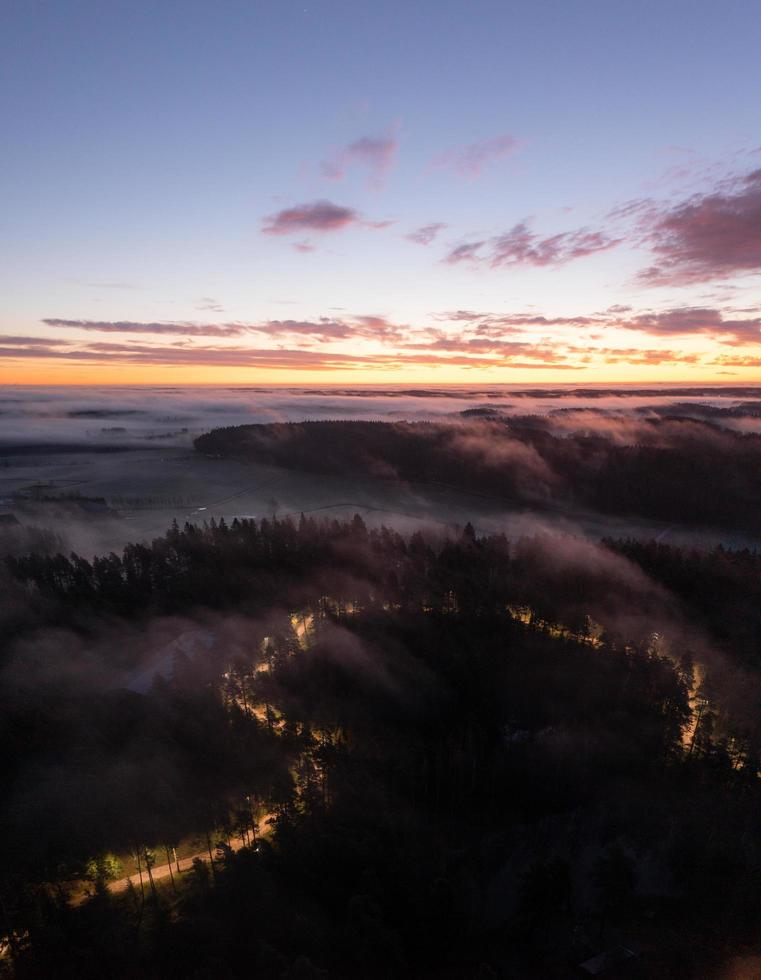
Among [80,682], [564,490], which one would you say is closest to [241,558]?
[80,682]

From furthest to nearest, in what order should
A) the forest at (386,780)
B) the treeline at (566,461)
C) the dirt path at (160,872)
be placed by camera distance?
the treeline at (566,461)
the dirt path at (160,872)
the forest at (386,780)

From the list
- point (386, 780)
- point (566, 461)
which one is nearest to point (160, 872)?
point (386, 780)

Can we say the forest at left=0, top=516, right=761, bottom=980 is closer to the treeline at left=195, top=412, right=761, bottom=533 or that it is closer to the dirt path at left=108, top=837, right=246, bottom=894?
the dirt path at left=108, top=837, right=246, bottom=894

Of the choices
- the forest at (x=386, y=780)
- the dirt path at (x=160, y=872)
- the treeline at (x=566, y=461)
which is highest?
the treeline at (x=566, y=461)

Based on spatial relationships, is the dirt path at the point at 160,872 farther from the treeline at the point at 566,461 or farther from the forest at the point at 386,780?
the treeline at the point at 566,461

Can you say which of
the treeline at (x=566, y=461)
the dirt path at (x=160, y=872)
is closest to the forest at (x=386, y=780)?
the dirt path at (x=160, y=872)

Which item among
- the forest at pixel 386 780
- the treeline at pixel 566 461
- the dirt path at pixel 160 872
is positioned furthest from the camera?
the treeline at pixel 566 461

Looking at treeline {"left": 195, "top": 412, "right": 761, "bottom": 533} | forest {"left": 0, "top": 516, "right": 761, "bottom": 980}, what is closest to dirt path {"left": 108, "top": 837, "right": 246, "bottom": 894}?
forest {"left": 0, "top": 516, "right": 761, "bottom": 980}
